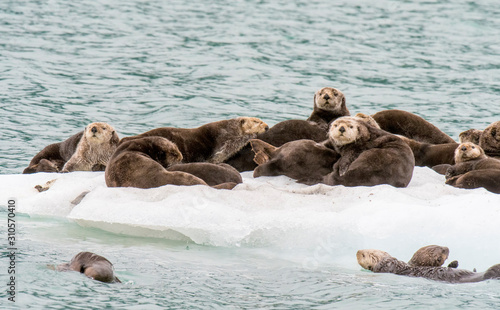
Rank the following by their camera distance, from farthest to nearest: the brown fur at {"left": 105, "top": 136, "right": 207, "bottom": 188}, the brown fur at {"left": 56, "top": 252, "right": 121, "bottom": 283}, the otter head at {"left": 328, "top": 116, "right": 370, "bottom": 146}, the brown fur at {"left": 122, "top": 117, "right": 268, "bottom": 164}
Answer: the brown fur at {"left": 122, "top": 117, "right": 268, "bottom": 164} < the otter head at {"left": 328, "top": 116, "right": 370, "bottom": 146} < the brown fur at {"left": 105, "top": 136, "right": 207, "bottom": 188} < the brown fur at {"left": 56, "top": 252, "right": 121, "bottom": 283}

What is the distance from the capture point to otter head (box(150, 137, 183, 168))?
8773 millimetres

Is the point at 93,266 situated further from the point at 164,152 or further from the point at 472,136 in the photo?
the point at 472,136

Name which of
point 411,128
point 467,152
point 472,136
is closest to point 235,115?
point 411,128

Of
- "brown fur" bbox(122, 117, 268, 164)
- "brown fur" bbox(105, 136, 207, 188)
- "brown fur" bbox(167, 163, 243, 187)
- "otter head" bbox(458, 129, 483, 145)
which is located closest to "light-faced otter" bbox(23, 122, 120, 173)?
"brown fur" bbox(122, 117, 268, 164)

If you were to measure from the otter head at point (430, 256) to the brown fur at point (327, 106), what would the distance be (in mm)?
4122

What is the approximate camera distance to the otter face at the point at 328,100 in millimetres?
10492

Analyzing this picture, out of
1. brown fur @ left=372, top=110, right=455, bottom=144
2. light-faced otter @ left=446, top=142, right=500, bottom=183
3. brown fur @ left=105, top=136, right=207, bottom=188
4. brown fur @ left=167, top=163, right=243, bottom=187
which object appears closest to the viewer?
brown fur @ left=105, top=136, right=207, bottom=188

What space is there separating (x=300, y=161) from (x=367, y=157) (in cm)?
75

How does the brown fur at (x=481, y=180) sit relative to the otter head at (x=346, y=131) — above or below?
below

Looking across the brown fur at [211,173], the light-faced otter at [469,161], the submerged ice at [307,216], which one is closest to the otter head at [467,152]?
the light-faced otter at [469,161]

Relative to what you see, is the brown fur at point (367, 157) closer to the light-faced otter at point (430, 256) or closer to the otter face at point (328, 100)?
the otter face at point (328, 100)

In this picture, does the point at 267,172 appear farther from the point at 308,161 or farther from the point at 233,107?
the point at 233,107

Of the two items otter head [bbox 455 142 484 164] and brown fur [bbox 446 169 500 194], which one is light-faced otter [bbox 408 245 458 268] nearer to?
brown fur [bbox 446 169 500 194]

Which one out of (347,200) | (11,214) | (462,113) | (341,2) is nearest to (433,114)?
(462,113)
